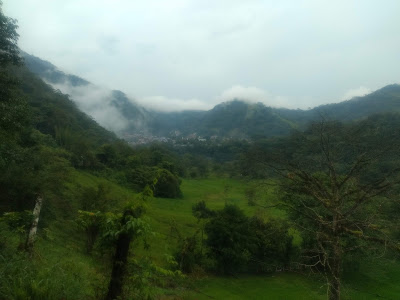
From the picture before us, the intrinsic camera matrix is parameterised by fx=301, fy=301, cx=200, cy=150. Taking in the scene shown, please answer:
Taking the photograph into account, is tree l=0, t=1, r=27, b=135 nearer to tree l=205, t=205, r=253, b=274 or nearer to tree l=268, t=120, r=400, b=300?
tree l=268, t=120, r=400, b=300

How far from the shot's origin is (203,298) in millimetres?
14789

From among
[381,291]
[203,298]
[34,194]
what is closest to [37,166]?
[34,194]

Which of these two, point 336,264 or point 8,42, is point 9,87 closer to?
point 8,42

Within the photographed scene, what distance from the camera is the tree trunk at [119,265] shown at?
15.3ft

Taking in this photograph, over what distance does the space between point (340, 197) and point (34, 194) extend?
1414 cm

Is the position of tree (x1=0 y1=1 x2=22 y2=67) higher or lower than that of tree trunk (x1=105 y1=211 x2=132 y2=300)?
higher

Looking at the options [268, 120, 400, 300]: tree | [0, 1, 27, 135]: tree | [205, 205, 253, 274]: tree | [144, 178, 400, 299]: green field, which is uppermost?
[0, 1, 27, 135]: tree

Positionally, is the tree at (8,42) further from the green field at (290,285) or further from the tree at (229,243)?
the tree at (229,243)

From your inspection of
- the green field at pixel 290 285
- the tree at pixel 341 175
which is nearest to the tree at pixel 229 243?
the green field at pixel 290 285

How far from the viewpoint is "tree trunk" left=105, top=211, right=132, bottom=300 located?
4.68 meters

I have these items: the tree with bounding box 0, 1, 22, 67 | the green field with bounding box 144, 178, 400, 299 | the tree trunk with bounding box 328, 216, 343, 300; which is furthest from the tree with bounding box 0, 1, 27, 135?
the tree trunk with bounding box 328, 216, 343, 300

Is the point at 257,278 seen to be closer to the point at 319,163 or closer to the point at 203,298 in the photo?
the point at 203,298

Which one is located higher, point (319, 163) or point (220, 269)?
point (319, 163)

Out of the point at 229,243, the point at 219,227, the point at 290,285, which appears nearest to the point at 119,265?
the point at 219,227
